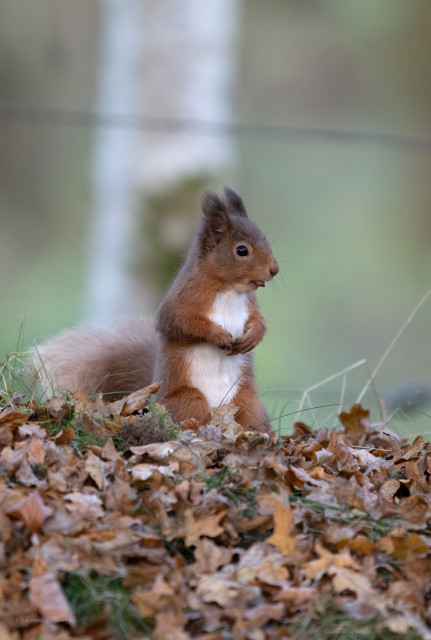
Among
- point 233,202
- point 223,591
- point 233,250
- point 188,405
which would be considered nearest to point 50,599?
point 223,591

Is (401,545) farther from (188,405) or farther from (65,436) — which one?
(188,405)

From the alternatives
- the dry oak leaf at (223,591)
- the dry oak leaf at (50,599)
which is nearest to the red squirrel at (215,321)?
the dry oak leaf at (223,591)

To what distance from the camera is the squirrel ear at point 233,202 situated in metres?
3.32

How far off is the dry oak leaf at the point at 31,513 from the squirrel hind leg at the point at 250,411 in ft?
3.74

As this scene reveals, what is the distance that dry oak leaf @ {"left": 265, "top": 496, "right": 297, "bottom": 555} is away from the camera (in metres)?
2.15

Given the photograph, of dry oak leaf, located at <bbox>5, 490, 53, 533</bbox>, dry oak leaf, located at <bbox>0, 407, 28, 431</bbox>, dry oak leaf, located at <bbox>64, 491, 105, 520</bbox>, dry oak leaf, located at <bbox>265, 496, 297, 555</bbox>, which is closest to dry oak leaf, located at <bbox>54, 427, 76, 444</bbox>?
dry oak leaf, located at <bbox>0, 407, 28, 431</bbox>

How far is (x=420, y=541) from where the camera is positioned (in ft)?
7.16

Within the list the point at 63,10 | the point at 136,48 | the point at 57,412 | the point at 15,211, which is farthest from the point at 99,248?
the point at 63,10

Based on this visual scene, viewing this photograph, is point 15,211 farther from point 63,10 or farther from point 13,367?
point 13,367

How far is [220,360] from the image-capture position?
10.6 feet

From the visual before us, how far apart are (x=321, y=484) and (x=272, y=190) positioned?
8990 millimetres

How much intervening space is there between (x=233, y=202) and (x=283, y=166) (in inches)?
325

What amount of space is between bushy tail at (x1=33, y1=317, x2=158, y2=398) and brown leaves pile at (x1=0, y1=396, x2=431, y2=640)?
0.76 m

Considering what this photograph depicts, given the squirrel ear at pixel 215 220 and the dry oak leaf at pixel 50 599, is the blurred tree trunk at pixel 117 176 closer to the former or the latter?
the squirrel ear at pixel 215 220
